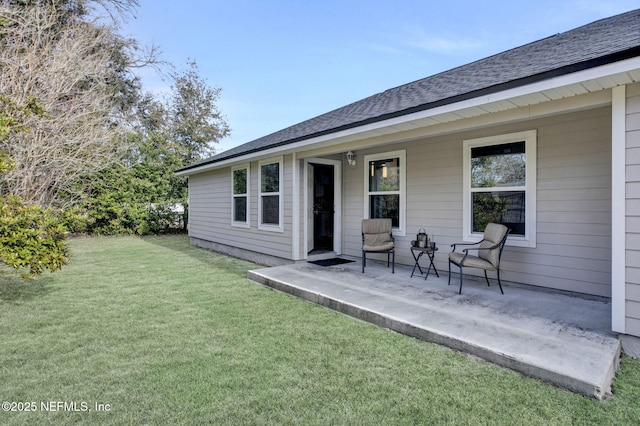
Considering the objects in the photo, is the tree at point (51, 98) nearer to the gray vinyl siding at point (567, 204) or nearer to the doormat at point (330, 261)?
the doormat at point (330, 261)

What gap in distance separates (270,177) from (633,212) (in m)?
5.74

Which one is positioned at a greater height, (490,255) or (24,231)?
(24,231)

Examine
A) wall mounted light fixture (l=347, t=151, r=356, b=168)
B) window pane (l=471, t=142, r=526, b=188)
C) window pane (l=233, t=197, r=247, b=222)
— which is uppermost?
wall mounted light fixture (l=347, t=151, r=356, b=168)

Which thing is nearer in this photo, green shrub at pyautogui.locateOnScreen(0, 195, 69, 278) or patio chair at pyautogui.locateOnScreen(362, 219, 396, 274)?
green shrub at pyautogui.locateOnScreen(0, 195, 69, 278)

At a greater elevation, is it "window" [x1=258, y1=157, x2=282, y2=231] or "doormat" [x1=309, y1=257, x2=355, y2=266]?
"window" [x1=258, y1=157, x2=282, y2=231]

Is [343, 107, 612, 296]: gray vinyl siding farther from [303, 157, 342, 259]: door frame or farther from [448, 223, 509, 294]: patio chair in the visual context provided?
[303, 157, 342, 259]: door frame

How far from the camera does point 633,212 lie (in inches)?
105

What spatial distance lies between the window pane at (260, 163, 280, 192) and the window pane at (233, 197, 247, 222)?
0.95 m

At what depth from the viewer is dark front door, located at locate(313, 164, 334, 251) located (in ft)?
23.2

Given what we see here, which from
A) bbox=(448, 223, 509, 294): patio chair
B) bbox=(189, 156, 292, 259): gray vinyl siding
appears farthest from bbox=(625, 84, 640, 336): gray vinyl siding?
bbox=(189, 156, 292, 259): gray vinyl siding

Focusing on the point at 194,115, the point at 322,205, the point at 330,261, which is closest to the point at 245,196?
the point at 322,205

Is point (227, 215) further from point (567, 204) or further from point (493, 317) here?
point (567, 204)

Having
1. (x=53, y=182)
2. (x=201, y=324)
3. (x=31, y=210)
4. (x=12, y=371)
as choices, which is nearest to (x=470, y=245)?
(x=201, y=324)

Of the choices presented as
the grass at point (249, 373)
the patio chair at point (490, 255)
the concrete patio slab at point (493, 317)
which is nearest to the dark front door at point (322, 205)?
the concrete patio slab at point (493, 317)
